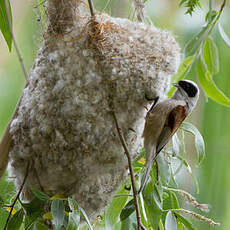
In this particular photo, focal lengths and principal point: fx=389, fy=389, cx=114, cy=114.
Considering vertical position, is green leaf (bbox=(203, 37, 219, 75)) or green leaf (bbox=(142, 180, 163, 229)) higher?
green leaf (bbox=(203, 37, 219, 75))

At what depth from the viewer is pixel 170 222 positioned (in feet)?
4.03

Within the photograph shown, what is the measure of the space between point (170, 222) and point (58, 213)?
360 mm

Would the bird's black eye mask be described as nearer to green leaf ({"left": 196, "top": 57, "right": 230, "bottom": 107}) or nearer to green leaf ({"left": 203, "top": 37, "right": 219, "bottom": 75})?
green leaf ({"left": 196, "top": 57, "right": 230, "bottom": 107})

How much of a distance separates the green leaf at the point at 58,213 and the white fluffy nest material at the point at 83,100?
0.14 m

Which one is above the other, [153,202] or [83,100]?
[83,100]

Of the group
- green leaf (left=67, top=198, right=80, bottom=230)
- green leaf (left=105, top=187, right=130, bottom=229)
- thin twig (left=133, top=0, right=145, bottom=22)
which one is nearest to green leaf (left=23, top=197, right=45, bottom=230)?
green leaf (left=67, top=198, right=80, bottom=230)

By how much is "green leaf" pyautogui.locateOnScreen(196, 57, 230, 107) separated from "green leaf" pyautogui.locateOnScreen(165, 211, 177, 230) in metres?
0.56

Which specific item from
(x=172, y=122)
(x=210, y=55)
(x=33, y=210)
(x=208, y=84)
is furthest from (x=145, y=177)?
(x=210, y=55)

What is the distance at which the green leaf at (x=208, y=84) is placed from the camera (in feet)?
5.16

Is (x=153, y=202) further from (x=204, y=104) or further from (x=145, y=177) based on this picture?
(x=204, y=104)

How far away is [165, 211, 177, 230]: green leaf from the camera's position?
4.00 feet

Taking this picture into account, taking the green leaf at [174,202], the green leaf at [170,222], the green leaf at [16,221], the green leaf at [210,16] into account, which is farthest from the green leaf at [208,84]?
the green leaf at [16,221]

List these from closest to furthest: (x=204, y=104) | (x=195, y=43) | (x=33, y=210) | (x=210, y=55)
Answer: (x=33, y=210), (x=195, y=43), (x=210, y=55), (x=204, y=104)

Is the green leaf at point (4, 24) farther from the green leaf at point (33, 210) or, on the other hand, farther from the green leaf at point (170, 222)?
the green leaf at point (170, 222)
